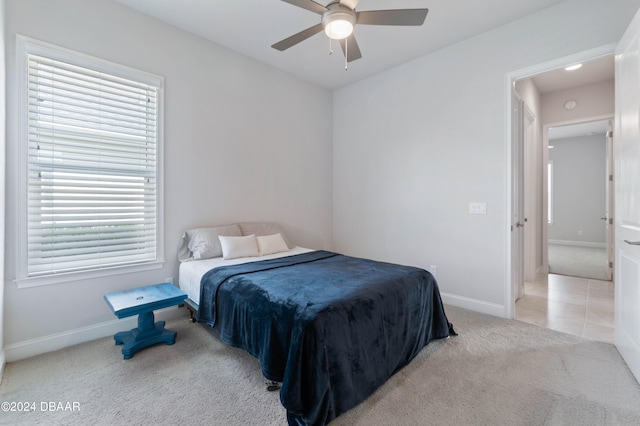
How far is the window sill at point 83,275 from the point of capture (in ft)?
7.39

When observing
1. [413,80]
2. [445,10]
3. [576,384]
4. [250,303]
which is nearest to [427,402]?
[576,384]

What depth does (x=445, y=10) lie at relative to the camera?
270 centimetres

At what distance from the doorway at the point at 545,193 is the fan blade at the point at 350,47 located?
169 cm

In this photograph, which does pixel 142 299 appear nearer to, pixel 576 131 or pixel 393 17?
pixel 393 17

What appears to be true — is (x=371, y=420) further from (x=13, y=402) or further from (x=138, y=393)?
(x=13, y=402)

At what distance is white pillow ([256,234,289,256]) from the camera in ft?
10.8

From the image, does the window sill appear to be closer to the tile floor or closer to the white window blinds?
the white window blinds

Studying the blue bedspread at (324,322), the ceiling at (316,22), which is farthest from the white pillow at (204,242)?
the ceiling at (316,22)

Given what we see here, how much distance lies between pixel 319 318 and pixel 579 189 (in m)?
8.71

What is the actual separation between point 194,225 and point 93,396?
1.69 meters

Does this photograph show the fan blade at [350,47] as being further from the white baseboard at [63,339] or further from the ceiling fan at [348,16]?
the white baseboard at [63,339]

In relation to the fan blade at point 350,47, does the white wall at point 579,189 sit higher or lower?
lower

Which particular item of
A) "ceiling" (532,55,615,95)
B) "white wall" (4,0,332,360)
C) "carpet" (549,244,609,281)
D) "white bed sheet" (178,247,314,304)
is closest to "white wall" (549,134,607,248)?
"carpet" (549,244,609,281)

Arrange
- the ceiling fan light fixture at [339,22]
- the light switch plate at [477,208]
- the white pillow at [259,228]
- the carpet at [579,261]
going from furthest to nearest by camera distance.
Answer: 1. the carpet at [579,261]
2. the white pillow at [259,228]
3. the light switch plate at [477,208]
4. the ceiling fan light fixture at [339,22]
